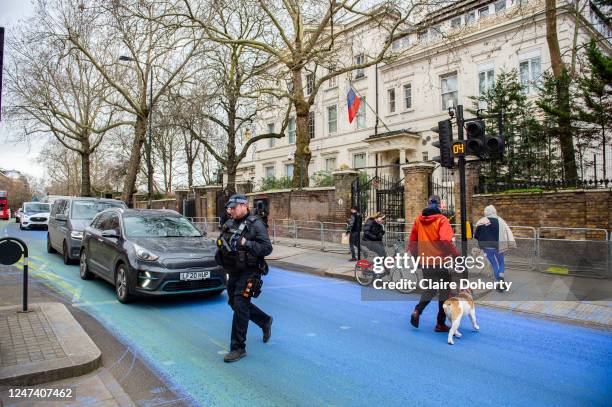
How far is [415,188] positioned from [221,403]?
11.9m

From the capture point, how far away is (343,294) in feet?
29.8

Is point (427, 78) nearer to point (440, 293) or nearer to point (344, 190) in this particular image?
point (344, 190)

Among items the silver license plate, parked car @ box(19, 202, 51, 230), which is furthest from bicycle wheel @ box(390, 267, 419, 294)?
parked car @ box(19, 202, 51, 230)

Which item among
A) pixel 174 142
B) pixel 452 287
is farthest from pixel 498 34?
pixel 174 142

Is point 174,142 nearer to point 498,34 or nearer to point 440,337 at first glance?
point 498,34

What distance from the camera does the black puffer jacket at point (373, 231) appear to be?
427 inches

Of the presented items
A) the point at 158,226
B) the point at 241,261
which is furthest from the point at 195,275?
the point at 241,261

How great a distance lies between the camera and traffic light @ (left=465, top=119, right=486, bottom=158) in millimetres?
8742

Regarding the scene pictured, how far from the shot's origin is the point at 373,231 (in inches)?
428

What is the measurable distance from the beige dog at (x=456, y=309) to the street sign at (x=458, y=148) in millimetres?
3654

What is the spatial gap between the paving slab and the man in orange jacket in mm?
4315

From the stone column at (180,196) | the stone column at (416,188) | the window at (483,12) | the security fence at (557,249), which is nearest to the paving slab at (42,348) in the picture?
the security fence at (557,249)

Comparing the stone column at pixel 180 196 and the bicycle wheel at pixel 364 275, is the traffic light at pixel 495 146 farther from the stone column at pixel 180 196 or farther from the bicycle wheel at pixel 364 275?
the stone column at pixel 180 196

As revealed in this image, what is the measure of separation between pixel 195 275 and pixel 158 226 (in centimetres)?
184
